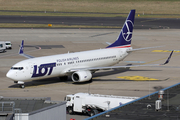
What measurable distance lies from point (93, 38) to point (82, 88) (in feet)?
163

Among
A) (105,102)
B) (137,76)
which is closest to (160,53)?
(137,76)

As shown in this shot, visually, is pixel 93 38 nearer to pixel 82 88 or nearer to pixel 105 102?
pixel 82 88

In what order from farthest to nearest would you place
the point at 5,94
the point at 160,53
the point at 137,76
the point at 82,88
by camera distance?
the point at 160,53 < the point at 137,76 < the point at 82,88 < the point at 5,94

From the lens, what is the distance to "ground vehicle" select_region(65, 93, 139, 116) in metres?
36.8

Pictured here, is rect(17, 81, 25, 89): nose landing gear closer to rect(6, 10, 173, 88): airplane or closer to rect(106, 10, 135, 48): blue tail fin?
rect(6, 10, 173, 88): airplane

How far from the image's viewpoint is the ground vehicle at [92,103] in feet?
121

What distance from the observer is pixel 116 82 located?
2165 inches

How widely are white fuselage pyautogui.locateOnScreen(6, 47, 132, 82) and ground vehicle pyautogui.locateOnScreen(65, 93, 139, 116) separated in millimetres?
12041

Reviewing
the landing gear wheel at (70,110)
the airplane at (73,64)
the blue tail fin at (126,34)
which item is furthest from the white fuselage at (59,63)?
the landing gear wheel at (70,110)

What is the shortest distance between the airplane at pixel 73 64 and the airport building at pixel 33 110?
15.4 m

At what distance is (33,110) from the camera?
101 ft

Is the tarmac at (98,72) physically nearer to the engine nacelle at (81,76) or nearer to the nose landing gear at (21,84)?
the nose landing gear at (21,84)

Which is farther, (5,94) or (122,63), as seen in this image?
(122,63)

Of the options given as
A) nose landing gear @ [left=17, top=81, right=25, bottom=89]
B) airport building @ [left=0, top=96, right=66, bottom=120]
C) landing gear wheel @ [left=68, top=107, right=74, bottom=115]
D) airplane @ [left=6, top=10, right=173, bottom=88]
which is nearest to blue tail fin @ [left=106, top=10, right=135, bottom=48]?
airplane @ [left=6, top=10, right=173, bottom=88]
